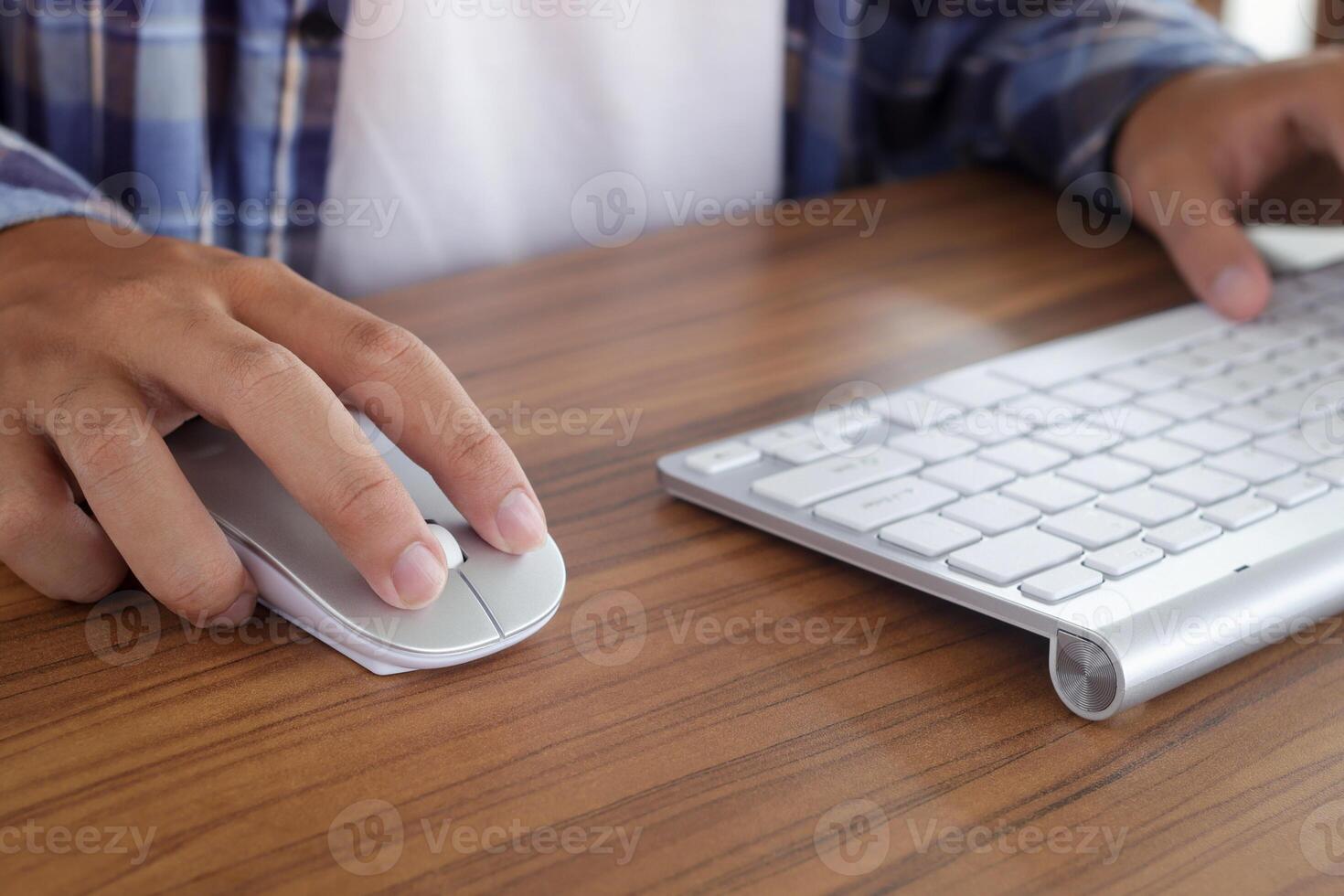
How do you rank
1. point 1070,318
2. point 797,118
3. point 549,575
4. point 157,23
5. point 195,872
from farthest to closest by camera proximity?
point 797,118 → point 157,23 → point 1070,318 → point 549,575 → point 195,872

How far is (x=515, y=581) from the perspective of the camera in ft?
1.27

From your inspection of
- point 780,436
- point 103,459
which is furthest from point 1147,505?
point 103,459

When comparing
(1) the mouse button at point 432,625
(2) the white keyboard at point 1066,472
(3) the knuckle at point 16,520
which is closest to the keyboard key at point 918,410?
(2) the white keyboard at point 1066,472

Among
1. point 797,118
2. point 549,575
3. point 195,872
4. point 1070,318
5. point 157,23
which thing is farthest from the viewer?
point 797,118

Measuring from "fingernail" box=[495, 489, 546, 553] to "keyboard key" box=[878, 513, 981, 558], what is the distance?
11cm

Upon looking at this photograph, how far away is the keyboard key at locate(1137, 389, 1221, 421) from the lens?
19.7 inches

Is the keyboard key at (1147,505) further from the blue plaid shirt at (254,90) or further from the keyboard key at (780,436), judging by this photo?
the blue plaid shirt at (254,90)

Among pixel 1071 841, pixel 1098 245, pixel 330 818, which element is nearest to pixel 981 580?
pixel 1071 841

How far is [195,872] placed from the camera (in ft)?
0.96

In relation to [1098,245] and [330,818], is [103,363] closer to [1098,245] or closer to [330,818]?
[330,818]

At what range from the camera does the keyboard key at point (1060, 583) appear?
14.3 inches

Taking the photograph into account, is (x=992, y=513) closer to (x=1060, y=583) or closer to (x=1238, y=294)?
(x=1060, y=583)

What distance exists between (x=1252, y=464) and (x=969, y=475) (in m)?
0.10

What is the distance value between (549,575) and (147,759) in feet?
0.42
